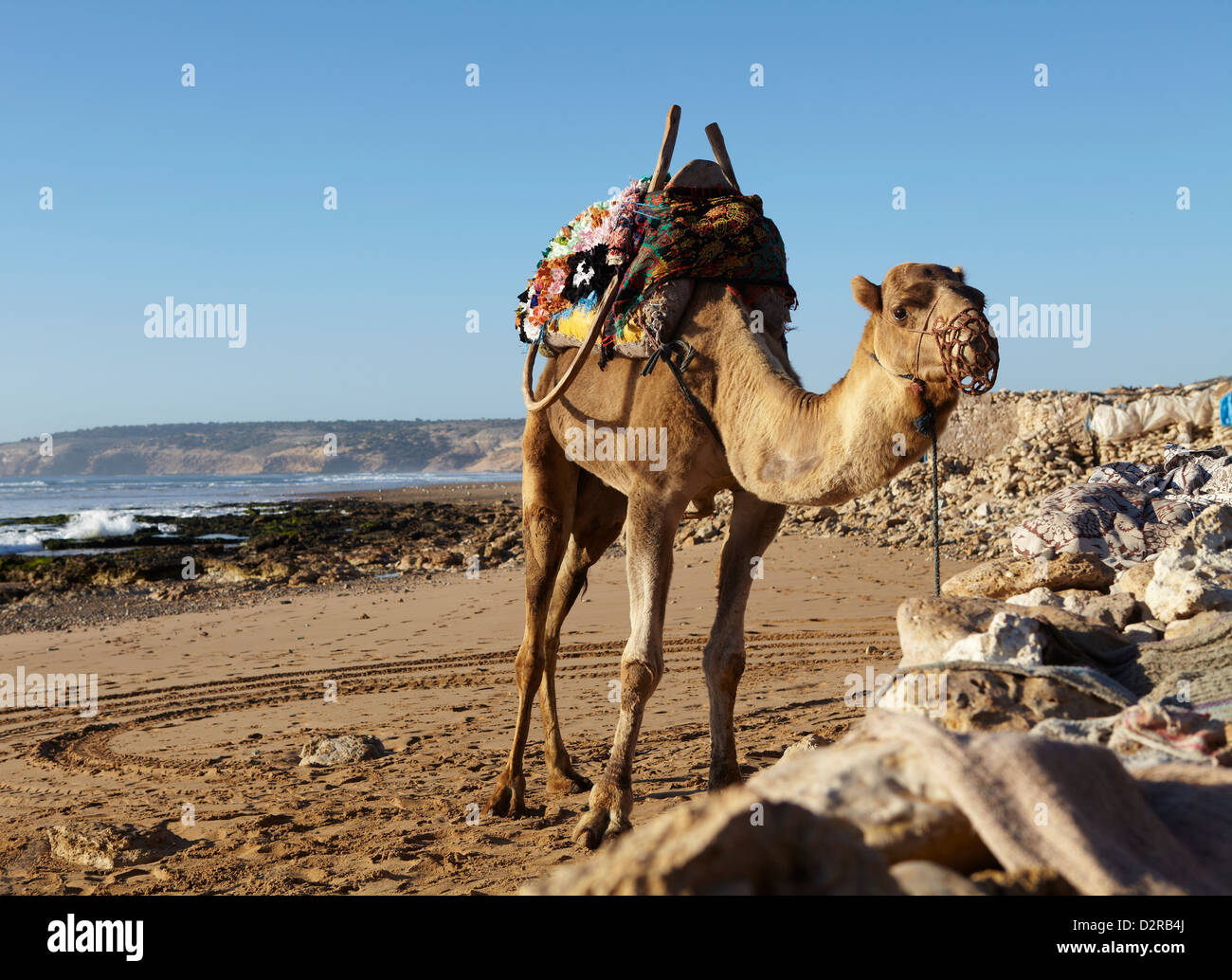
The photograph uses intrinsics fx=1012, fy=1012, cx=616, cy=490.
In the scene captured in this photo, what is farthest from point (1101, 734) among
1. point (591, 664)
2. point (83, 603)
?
point (83, 603)

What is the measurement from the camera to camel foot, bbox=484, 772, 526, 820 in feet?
19.0

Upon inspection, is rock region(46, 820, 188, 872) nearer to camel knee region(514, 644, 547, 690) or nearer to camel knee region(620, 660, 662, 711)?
camel knee region(514, 644, 547, 690)

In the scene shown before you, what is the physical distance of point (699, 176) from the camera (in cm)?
604

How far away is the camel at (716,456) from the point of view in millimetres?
4266

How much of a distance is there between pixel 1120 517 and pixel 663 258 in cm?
662

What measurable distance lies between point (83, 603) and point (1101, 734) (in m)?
16.5

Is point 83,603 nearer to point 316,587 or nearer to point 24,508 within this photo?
point 316,587

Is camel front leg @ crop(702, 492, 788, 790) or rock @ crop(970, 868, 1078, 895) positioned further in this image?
camel front leg @ crop(702, 492, 788, 790)

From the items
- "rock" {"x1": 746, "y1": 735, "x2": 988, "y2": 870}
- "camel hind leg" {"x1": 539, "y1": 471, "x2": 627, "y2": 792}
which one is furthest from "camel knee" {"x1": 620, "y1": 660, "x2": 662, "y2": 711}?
"rock" {"x1": 746, "y1": 735, "x2": 988, "y2": 870}

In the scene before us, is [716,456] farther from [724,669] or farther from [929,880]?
[929,880]

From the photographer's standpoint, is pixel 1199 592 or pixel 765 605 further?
pixel 765 605

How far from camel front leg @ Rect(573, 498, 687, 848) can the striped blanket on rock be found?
4.89 metres
